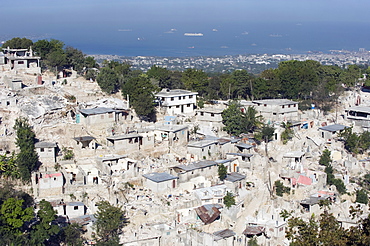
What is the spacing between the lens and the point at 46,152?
22078 millimetres

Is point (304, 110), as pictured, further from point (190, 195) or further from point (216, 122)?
point (190, 195)

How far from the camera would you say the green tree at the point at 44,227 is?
17.8 metres

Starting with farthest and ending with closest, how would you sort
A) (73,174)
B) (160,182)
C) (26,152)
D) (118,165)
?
(118,165) < (73,174) < (160,182) < (26,152)

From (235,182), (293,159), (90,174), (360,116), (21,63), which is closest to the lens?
(90,174)

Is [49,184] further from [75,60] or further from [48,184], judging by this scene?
[75,60]

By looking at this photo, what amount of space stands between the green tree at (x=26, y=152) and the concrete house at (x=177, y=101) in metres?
9.08

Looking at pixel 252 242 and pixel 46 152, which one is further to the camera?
pixel 46 152

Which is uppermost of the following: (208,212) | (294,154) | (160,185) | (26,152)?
(26,152)

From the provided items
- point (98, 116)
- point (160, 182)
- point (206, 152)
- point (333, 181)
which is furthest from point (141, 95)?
point (333, 181)

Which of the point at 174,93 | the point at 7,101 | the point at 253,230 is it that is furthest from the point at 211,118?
the point at 7,101

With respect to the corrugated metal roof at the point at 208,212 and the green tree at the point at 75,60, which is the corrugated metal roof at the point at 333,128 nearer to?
the corrugated metal roof at the point at 208,212

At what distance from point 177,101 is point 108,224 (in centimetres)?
1249

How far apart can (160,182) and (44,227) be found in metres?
5.36

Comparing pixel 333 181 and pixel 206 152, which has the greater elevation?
pixel 206 152
